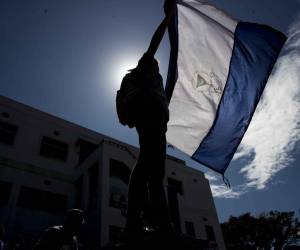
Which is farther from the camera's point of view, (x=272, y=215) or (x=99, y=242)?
(x=272, y=215)

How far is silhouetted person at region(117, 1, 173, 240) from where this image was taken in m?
2.19

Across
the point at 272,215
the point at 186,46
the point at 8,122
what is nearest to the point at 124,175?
the point at 8,122

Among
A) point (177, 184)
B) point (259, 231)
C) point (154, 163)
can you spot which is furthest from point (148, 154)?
point (259, 231)

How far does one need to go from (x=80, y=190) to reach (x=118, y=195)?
Result: 3259mm

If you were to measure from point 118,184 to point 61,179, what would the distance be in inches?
155

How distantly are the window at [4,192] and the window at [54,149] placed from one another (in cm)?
311

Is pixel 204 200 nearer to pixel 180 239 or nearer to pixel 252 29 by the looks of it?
pixel 252 29

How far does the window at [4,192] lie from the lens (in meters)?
13.1

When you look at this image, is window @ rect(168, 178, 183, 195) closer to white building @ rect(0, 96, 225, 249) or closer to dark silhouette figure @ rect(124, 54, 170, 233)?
white building @ rect(0, 96, 225, 249)

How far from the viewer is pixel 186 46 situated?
17.2 ft

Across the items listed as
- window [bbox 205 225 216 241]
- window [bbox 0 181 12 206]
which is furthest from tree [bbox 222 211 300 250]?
window [bbox 0 181 12 206]

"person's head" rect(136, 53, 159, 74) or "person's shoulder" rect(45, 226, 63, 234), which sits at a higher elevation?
"person's head" rect(136, 53, 159, 74)

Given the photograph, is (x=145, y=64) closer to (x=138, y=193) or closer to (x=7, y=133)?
(x=138, y=193)

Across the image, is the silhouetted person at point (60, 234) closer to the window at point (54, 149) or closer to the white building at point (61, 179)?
the white building at point (61, 179)
